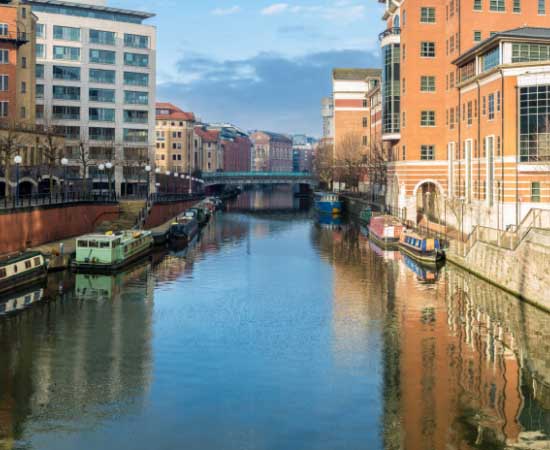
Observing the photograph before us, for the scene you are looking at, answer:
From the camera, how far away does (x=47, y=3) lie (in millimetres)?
102125

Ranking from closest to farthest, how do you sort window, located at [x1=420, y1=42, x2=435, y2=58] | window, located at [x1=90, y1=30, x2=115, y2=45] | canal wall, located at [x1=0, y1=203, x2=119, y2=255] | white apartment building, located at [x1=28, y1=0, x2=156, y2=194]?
canal wall, located at [x1=0, y1=203, x2=119, y2=255], window, located at [x1=420, y1=42, x2=435, y2=58], white apartment building, located at [x1=28, y1=0, x2=156, y2=194], window, located at [x1=90, y1=30, x2=115, y2=45]

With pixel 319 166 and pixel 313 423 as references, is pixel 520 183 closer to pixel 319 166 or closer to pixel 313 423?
pixel 313 423

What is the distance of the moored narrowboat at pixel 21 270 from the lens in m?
43.2

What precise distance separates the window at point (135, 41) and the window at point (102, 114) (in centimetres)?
955

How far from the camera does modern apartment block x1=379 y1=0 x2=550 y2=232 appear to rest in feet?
175

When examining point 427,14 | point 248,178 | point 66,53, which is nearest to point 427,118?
point 427,14

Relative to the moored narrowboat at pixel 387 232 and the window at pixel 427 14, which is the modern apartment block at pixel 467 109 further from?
the moored narrowboat at pixel 387 232

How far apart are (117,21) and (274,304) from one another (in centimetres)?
7382

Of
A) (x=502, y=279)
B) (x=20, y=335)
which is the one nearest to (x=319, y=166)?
(x=502, y=279)

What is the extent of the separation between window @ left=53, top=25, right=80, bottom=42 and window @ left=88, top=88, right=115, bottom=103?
23.4ft

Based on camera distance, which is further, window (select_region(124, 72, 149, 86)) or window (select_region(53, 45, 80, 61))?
window (select_region(124, 72, 149, 86))

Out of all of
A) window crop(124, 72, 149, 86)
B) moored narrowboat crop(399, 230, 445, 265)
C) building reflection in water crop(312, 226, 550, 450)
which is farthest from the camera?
window crop(124, 72, 149, 86)

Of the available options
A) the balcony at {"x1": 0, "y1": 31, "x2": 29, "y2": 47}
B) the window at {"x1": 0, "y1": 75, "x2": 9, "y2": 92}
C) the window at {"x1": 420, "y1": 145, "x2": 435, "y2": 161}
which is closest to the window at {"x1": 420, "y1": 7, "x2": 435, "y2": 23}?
the window at {"x1": 420, "y1": 145, "x2": 435, "y2": 161}

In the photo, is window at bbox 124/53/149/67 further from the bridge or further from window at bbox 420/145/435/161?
the bridge
